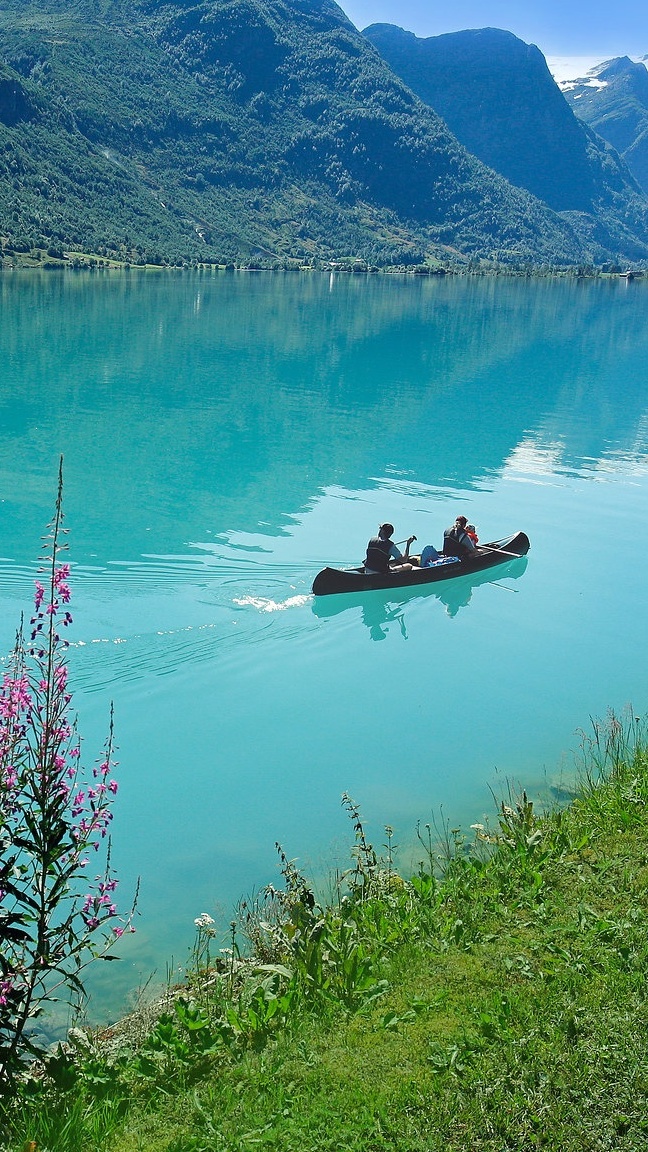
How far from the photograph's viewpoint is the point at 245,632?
703 inches

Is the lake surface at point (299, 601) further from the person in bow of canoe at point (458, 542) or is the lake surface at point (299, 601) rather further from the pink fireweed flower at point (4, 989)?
the pink fireweed flower at point (4, 989)

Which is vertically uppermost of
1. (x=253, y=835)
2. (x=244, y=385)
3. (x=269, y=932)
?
(x=244, y=385)

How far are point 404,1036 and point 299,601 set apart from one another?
13581 millimetres

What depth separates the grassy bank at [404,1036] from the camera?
5660 mm

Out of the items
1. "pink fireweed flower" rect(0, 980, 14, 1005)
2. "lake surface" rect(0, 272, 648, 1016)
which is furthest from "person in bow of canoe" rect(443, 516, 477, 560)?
"pink fireweed flower" rect(0, 980, 14, 1005)

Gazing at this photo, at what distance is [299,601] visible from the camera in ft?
64.8

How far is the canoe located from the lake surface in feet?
1.24

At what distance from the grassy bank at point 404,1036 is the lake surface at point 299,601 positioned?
6.76 ft

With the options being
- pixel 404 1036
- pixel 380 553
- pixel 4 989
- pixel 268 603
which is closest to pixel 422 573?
pixel 380 553

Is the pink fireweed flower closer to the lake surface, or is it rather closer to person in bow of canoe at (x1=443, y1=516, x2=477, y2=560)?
the lake surface

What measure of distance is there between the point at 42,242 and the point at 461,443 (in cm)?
Answer: 15323

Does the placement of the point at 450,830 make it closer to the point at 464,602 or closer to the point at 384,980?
the point at 384,980

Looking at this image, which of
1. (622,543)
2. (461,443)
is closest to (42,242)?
(461,443)

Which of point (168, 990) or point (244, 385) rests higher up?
point (244, 385)
